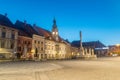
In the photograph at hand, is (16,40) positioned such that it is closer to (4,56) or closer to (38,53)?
(4,56)

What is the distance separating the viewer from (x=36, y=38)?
6812cm

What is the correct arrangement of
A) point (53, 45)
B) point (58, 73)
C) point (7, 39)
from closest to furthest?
point (58, 73) → point (7, 39) → point (53, 45)

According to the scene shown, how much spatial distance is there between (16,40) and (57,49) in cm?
3301

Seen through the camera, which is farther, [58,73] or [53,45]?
[53,45]

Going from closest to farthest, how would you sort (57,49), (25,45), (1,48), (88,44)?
(1,48) → (25,45) → (57,49) → (88,44)

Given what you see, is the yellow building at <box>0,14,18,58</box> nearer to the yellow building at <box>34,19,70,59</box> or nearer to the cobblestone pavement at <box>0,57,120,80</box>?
the yellow building at <box>34,19,70,59</box>

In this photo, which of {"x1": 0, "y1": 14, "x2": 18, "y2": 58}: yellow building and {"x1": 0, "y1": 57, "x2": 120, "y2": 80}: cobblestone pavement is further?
{"x1": 0, "y1": 14, "x2": 18, "y2": 58}: yellow building

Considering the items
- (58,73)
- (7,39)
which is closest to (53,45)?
(7,39)

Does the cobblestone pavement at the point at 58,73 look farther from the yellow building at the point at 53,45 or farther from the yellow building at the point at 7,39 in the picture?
the yellow building at the point at 53,45

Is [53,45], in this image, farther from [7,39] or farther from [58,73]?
[58,73]

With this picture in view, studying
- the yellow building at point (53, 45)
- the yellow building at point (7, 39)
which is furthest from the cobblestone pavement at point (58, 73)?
the yellow building at point (53, 45)

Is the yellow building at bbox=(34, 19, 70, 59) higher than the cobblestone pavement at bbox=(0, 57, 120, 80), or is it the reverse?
the yellow building at bbox=(34, 19, 70, 59)

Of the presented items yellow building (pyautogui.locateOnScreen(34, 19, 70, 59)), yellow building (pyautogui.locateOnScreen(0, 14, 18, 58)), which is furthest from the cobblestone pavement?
yellow building (pyautogui.locateOnScreen(34, 19, 70, 59))

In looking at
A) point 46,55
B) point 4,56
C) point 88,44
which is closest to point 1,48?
point 4,56
